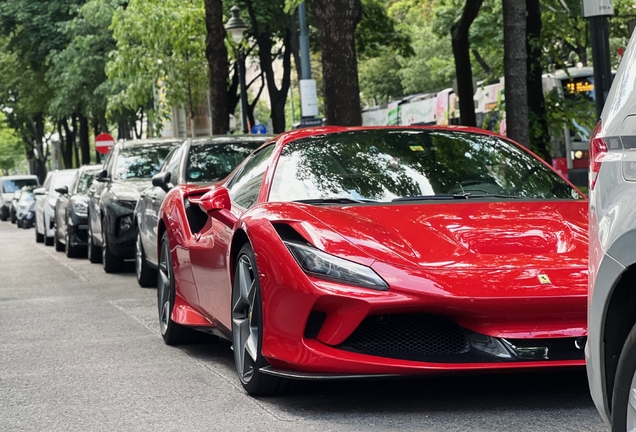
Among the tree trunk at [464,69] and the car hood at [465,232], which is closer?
the car hood at [465,232]

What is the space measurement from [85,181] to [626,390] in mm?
19067

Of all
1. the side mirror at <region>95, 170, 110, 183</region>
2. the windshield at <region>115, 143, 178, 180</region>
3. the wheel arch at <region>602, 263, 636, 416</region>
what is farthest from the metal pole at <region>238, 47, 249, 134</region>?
A: the wheel arch at <region>602, 263, 636, 416</region>

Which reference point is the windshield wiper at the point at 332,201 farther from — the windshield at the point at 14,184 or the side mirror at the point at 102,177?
the windshield at the point at 14,184

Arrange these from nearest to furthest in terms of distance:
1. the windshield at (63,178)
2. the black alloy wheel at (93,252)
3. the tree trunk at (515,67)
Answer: the tree trunk at (515,67) < the black alloy wheel at (93,252) < the windshield at (63,178)

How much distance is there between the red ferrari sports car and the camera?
5477mm

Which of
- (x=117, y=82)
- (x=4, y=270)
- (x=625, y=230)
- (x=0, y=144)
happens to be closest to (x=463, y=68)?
(x=4, y=270)

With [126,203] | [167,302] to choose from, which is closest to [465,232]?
[167,302]

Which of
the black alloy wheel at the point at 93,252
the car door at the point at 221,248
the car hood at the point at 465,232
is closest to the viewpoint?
the car hood at the point at 465,232

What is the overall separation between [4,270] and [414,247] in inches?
544

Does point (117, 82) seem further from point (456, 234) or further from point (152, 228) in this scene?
point (456, 234)

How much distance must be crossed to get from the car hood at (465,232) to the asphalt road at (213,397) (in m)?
0.66

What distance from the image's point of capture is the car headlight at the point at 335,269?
5535 millimetres

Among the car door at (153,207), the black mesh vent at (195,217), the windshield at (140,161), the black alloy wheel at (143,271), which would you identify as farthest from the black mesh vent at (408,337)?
the windshield at (140,161)

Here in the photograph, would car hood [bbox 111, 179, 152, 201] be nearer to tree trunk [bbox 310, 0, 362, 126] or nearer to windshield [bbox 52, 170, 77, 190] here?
tree trunk [bbox 310, 0, 362, 126]
